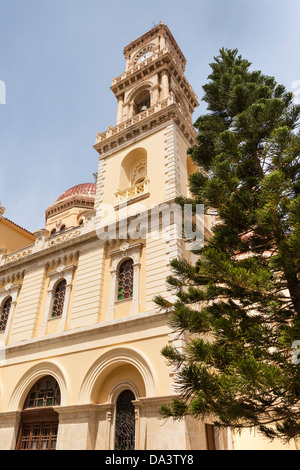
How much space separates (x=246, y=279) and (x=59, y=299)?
1054 centimetres

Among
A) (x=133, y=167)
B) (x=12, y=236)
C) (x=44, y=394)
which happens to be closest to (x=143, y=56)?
(x=133, y=167)

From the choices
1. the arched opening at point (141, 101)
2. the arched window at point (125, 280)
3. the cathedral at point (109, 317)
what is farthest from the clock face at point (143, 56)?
the arched window at point (125, 280)

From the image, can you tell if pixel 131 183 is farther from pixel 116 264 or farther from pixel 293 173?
pixel 293 173

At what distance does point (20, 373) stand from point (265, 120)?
12.6m

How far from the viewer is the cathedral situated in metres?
11.1

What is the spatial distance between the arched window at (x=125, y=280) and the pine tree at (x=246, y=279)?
4795mm

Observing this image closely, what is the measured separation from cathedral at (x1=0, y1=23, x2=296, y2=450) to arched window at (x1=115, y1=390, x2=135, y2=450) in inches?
1.2

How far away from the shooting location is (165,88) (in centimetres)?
1941

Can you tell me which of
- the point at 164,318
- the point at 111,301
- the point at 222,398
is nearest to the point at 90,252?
the point at 111,301

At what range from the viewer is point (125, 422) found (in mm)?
11133

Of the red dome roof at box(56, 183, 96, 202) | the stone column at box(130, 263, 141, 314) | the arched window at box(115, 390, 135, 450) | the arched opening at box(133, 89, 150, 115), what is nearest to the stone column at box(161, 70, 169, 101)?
the arched opening at box(133, 89, 150, 115)

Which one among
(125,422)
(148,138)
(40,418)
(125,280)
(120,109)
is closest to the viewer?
(125,422)

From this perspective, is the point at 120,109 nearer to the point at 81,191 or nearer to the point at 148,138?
the point at 148,138

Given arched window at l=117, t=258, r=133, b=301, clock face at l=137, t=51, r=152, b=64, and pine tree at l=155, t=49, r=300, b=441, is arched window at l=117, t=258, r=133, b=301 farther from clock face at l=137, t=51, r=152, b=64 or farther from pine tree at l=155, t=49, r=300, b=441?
clock face at l=137, t=51, r=152, b=64
